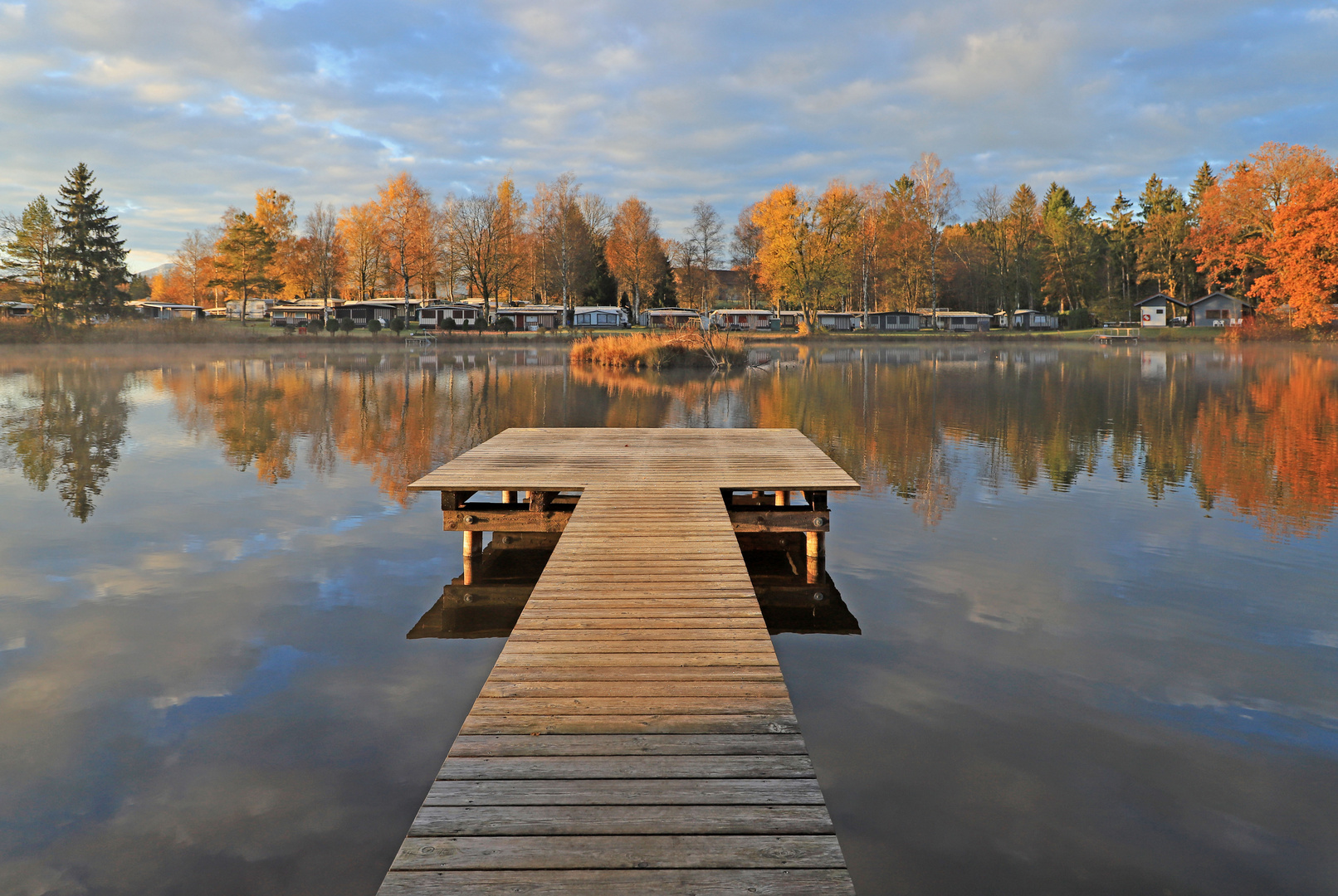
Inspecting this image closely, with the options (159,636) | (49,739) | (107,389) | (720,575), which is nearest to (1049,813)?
(720,575)

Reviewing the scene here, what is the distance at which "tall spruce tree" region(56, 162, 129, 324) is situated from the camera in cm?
6406

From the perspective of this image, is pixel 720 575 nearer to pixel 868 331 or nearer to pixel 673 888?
pixel 673 888

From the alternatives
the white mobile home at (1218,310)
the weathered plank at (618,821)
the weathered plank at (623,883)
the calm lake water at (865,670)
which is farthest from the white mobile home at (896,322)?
the weathered plank at (623,883)

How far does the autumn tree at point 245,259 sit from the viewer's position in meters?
74.2

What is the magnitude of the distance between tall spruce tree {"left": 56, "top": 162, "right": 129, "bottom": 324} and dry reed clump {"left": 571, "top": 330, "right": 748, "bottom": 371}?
44813 millimetres

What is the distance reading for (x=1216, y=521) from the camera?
11531 mm

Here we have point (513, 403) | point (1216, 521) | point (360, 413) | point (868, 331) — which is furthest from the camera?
point (868, 331)

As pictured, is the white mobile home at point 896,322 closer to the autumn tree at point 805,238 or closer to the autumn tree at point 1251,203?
the autumn tree at point 805,238

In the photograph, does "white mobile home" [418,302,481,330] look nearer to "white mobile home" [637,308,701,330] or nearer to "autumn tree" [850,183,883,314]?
"white mobile home" [637,308,701,330]

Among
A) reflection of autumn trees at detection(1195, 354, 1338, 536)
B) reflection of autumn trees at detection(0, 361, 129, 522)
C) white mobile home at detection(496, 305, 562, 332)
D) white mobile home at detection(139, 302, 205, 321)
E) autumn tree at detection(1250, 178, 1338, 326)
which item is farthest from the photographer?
white mobile home at detection(139, 302, 205, 321)

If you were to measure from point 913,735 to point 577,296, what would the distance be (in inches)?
3595

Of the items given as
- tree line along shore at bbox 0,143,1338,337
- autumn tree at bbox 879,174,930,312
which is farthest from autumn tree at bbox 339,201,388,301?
autumn tree at bbox 879,174,930,312

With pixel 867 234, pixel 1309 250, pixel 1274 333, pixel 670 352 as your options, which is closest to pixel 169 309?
pixel 867 234

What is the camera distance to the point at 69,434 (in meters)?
20.2
